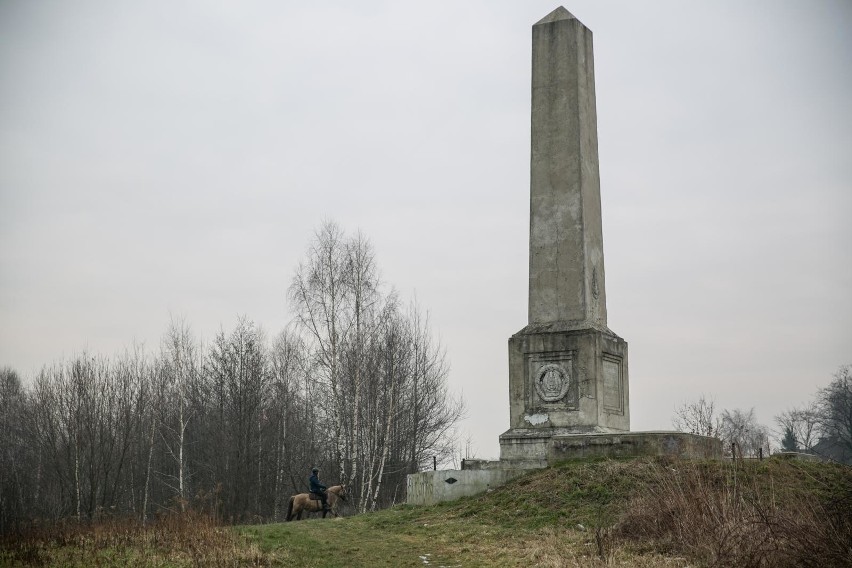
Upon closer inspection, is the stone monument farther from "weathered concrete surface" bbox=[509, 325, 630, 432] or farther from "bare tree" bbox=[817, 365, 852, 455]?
"bare tree" bbox=[817, 365, 852, 455]

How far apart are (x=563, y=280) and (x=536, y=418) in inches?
109

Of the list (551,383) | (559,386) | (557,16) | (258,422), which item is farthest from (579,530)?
(258,422)

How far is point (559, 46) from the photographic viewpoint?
20.0 meters

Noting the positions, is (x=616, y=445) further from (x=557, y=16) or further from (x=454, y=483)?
(x=557, y=16)

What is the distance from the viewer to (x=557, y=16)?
2025 centimetres

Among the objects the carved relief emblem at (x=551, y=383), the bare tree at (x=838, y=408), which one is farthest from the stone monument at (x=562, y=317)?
the bare tree at (x=838, y=408)

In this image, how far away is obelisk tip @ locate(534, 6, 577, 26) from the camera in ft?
66.1

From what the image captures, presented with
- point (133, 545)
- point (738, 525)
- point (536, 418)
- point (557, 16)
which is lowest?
point (133, 545)

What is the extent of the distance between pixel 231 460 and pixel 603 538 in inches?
1104

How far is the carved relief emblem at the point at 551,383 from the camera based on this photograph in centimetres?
1872

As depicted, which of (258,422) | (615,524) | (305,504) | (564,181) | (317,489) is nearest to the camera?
(615,524)

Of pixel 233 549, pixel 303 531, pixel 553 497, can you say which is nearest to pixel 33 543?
pixel 233 549

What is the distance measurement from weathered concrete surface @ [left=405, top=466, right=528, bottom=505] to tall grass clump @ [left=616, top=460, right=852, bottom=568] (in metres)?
4.60

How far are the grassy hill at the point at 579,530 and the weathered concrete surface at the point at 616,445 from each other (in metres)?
0.51
